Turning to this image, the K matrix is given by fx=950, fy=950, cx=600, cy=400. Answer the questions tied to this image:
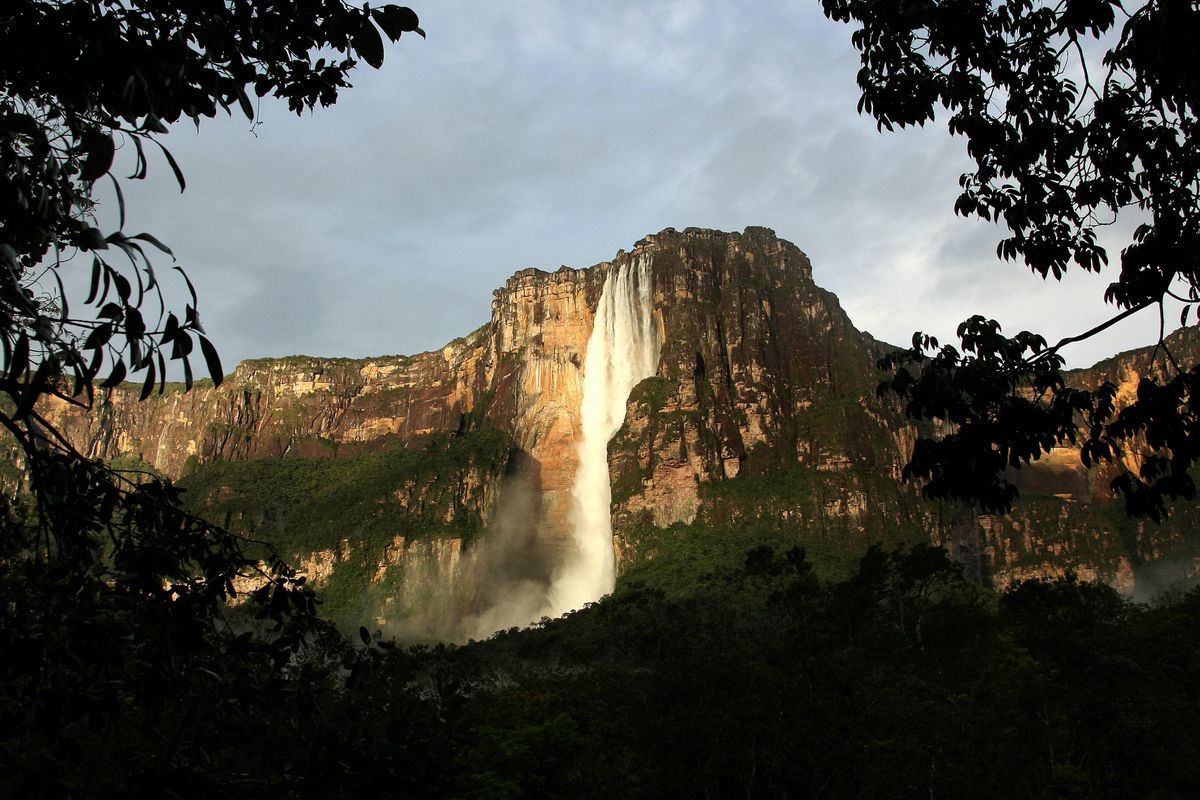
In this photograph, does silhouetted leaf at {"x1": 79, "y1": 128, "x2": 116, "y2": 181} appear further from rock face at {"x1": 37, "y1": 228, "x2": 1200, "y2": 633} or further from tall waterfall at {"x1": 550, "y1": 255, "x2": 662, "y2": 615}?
tall waterfall at {"x1": 550, "y1": 255, "x2": 662, "y2": 615}

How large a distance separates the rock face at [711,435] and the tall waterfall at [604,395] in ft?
3.62

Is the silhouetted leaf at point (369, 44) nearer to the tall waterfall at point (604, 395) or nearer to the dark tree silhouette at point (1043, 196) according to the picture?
the dark tree silhouette at point (1043, 196)

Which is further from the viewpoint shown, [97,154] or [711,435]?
[711,435]

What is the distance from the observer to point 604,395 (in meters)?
89.4

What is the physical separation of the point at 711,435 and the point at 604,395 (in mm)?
11963

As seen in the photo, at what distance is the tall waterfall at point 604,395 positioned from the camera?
8312 centimetres

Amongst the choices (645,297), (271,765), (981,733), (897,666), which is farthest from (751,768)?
(645,297)

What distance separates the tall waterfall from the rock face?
3.62ft

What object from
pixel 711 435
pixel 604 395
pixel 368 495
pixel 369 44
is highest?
pixel 604 395

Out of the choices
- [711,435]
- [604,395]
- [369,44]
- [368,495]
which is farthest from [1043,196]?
[368,495]

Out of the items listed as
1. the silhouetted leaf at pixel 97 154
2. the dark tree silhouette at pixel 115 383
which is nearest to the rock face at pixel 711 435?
the dark tree silhouette at pixel 115 383

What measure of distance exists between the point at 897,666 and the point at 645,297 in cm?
5905

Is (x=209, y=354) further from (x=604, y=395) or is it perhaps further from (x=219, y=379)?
(x=604, y=395)

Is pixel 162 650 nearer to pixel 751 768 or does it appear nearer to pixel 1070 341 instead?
pixel 1070 341
